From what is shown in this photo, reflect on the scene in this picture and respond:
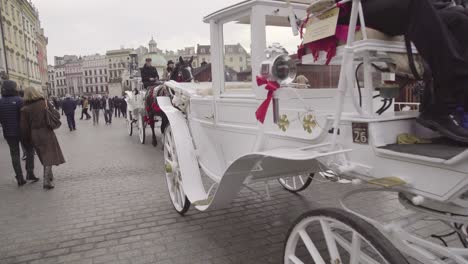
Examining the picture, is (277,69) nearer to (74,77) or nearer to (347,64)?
(347,64)

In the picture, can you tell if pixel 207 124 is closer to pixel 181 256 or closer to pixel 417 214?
pixel 181 256

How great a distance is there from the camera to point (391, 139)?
2.06 m

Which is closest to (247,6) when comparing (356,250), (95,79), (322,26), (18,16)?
(322,26)

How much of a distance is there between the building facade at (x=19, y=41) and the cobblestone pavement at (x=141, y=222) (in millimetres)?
34363

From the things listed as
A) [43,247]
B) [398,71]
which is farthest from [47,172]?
[398,71]

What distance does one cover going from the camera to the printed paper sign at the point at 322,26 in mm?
2049

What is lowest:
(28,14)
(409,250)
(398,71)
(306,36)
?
(409,250)

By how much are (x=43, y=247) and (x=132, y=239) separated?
914 mm

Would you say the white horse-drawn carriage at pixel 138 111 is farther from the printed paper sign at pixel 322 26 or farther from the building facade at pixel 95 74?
the building facade at pixel 95 74

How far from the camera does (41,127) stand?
248 inches

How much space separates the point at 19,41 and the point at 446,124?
54435mm

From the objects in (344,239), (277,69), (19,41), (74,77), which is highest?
(74,77)

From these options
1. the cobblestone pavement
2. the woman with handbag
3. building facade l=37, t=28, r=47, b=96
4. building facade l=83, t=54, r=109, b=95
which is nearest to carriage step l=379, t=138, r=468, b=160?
the cobblestone pavement

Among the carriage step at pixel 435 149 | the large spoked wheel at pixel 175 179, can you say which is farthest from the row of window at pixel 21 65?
the carriage step at pixel 435 149
